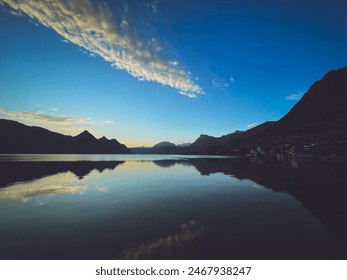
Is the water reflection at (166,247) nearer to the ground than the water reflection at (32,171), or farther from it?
nearer to the ground

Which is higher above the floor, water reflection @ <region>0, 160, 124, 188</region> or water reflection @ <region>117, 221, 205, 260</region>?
water reflection @ <region>0, 160, 124, 188</region>

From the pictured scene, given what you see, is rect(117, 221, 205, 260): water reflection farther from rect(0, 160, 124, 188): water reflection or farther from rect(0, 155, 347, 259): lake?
rect(0, 160, 124, 188): water reflection

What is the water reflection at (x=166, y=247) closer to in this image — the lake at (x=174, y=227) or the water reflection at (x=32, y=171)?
the lake at (x=174, y=227)

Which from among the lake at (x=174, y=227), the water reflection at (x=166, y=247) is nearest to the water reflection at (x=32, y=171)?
the lake at (x=174, y=227)

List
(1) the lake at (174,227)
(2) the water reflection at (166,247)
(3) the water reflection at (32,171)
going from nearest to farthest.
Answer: (2) the water reflection at (166,247) → (1) the lake at (174,227) → (3) the water reflection at (32,171)

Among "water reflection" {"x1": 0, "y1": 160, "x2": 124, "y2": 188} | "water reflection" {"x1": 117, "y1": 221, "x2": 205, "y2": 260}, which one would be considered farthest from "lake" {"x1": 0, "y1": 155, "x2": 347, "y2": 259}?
"water reflection" {"x1": 0, "y1": 160, "x2": 124, "y2": 188}

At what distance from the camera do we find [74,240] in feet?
40.9

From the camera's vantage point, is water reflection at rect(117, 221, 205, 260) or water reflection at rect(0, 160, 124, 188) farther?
water reflection at rect(0, 160, 124, 188)

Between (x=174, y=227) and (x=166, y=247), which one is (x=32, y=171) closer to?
(x=174, y=227)

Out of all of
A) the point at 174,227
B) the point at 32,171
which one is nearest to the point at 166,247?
the point at 174,227
